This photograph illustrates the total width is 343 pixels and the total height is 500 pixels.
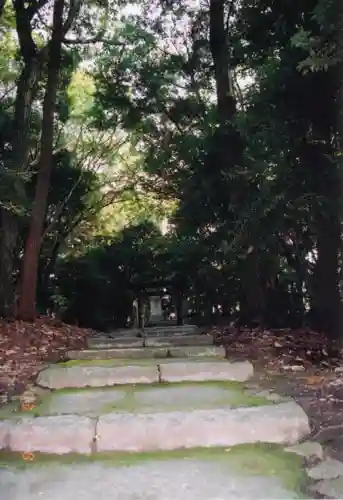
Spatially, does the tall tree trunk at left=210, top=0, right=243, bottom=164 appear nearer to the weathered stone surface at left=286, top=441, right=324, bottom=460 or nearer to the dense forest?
the dense forest

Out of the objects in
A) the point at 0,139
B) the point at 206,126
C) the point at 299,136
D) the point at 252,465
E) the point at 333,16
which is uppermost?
the point at 0,139

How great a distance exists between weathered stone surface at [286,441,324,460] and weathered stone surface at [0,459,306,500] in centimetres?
27

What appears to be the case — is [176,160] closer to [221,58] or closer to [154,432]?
[221,58]

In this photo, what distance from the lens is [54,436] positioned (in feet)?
7.96

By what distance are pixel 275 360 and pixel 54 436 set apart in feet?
7.17

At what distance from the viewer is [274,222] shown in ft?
13.3

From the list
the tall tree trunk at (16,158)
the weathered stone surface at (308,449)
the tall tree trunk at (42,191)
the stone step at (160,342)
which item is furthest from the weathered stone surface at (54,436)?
the tall tree trunk at (16,158)

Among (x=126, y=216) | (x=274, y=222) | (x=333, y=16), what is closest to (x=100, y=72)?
(x=126, y=216)

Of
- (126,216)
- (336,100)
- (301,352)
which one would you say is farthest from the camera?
(126,216)

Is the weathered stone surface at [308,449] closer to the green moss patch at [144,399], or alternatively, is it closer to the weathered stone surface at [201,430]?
the weathered stone surface at [201,430]

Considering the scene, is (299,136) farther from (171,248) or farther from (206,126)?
(171,248)

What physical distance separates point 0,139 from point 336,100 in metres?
5.69

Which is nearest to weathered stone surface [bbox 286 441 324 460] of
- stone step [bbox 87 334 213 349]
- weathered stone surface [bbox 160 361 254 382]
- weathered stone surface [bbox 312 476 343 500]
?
weathered stone surface [bbox 312 476 343 500]

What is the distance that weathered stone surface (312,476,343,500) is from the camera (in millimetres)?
1840
